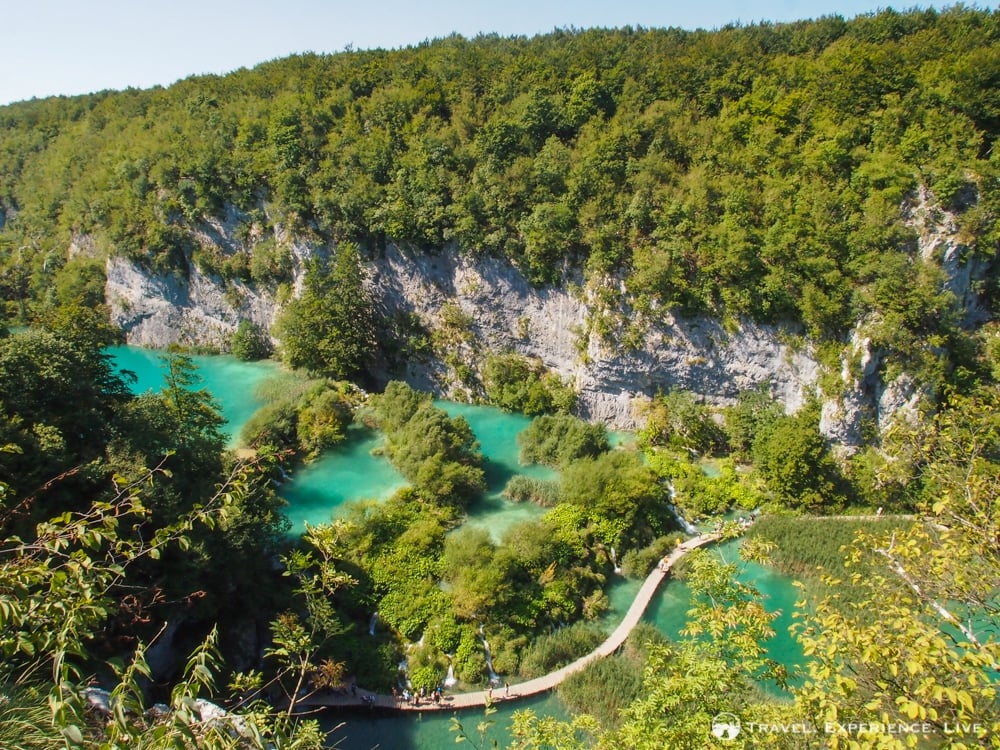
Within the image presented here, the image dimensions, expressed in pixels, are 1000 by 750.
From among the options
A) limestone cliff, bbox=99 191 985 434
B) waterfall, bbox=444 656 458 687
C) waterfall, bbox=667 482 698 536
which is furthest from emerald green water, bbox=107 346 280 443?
waterfall, bbox=667 482 698 536

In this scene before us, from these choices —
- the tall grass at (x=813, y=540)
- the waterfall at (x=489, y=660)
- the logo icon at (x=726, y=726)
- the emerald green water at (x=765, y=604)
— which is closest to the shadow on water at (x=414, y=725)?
the waterfall at (x=489, y=660)

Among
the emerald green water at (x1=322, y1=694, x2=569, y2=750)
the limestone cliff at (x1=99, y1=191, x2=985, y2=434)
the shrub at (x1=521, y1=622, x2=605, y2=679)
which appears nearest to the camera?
the emerald green water at (x1=322, y1=694, x2=569, y2=750)

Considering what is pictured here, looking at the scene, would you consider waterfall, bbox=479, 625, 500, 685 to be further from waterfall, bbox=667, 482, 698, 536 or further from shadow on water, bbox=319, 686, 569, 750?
waterfall, bbox=667, 482, 698, 536

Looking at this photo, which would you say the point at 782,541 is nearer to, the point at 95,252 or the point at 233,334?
the point at 233,334

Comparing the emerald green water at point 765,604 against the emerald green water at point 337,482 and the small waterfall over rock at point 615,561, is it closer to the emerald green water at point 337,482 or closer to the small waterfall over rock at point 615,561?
the small waterfall over rock at point 615,561

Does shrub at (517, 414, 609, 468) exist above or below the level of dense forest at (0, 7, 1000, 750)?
below

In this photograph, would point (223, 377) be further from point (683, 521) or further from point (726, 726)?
point (726, 726)
